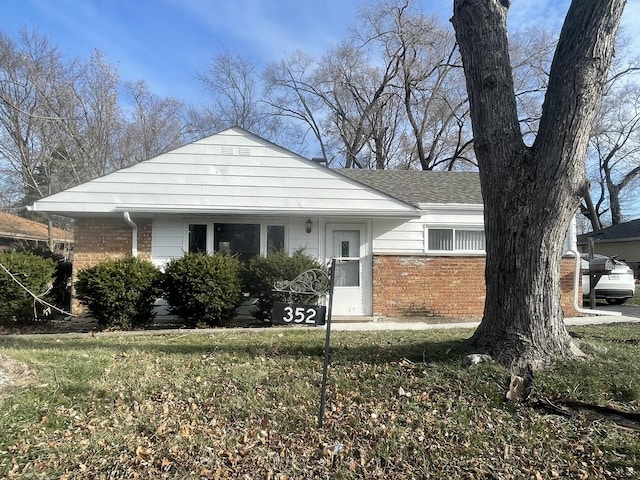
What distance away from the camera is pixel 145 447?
3.35 m

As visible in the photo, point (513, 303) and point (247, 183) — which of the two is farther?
point (247, 183)

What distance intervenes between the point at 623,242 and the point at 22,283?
3206 centimetres

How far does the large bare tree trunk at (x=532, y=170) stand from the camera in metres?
4.40

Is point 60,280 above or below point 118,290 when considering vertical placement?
above

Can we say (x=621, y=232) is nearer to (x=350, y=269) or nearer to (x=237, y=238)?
(x=350, y=269)

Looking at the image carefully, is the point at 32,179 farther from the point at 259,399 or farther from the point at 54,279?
the point at 259,399

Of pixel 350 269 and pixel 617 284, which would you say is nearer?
pixel 350 269

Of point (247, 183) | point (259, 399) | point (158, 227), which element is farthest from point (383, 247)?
point (259, 399)

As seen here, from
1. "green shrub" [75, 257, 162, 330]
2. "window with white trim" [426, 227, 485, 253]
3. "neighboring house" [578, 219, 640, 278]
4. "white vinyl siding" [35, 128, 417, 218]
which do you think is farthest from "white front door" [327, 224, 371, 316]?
"neighboring house" [578, 219, 640, 278]

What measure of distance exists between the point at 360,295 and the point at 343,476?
6.93 metres

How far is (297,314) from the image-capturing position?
382 centimetres

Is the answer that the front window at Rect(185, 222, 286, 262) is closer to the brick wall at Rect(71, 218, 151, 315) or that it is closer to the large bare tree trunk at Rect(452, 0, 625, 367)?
the brick wall at Rect(71, 218, 151, 315)

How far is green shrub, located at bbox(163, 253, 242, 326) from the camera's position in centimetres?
823

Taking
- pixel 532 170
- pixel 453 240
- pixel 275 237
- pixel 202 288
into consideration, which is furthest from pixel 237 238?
pixel 532 170
